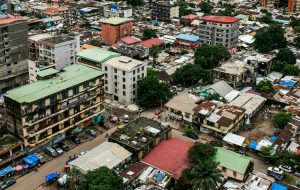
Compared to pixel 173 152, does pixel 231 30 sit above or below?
above

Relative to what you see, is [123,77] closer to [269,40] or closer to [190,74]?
[190,74]

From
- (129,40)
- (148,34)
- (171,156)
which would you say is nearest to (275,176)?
(171,156)

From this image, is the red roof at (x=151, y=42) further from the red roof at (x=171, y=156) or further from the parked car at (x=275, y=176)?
the parked car at (x=275, y=176)

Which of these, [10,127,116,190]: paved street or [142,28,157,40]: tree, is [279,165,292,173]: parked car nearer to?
[10,127,116,190]: paved street

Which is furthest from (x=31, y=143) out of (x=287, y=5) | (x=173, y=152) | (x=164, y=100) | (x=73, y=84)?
(x=287, y=5)

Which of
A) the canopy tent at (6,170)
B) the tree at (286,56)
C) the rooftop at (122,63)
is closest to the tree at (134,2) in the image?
the tree at (286,56)

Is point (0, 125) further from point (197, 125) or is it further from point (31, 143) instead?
point (197, 125)
